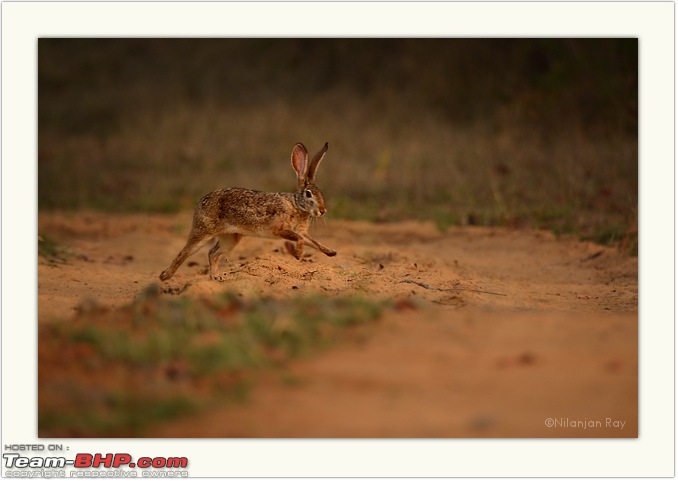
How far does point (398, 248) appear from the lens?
35.1 ft

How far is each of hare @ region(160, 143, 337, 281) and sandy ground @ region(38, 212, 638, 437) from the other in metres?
0.32

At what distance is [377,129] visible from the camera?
1738 cm

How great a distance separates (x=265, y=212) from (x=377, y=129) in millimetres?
9013

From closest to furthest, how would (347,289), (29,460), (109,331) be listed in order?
1. (29,460)
2. (109,331)
3. (347,289)

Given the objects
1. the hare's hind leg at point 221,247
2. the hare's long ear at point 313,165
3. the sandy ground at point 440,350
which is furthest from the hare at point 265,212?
the sandy ground at point 440,350

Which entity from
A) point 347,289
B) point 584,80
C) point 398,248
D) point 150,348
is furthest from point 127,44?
point 150,348

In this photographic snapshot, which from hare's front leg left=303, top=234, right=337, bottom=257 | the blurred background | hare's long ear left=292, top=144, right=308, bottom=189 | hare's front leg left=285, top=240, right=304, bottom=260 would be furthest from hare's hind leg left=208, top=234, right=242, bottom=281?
Answer: the blurred background

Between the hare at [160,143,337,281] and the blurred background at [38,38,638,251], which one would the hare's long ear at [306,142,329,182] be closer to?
Result: the hare at [160,143,337,281]

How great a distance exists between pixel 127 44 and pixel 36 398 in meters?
21.9

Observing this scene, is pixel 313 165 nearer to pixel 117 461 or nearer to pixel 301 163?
pixel 301 163

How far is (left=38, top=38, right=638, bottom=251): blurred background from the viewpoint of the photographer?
42.8ft

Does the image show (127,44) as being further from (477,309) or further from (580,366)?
(580,366)

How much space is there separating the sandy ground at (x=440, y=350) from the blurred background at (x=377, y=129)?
2485mm

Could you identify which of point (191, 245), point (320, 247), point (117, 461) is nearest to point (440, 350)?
point (117, 461)
